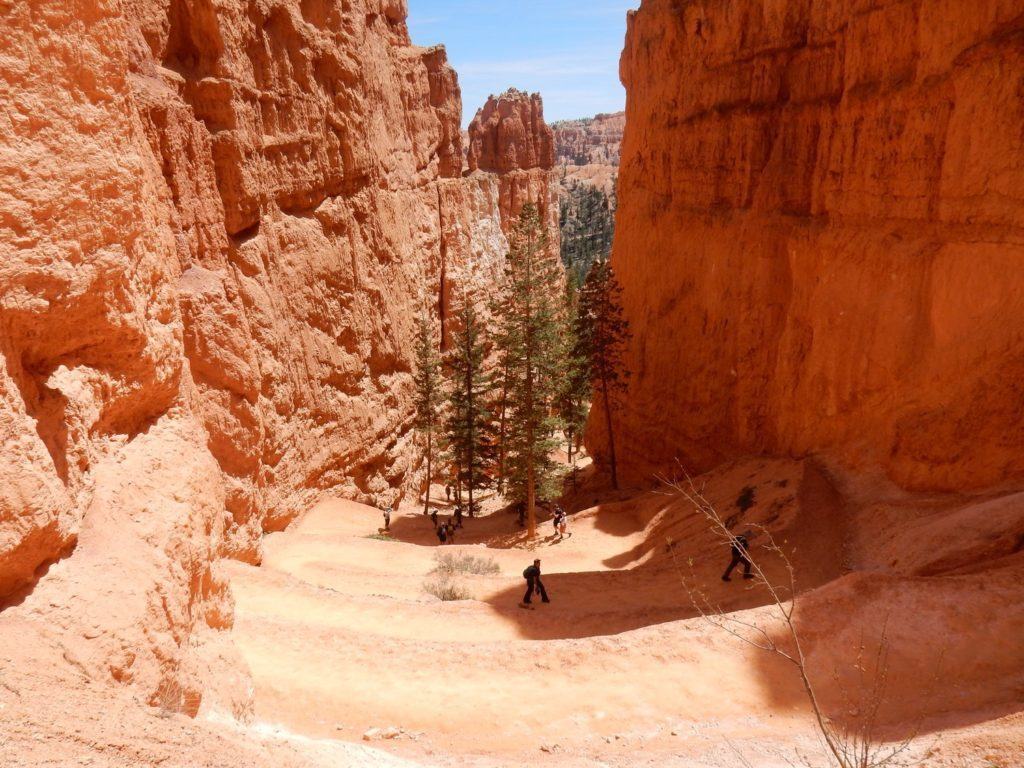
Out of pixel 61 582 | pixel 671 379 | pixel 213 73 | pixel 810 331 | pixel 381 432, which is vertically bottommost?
pixel 381 432

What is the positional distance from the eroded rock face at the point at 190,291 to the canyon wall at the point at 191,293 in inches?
1.3

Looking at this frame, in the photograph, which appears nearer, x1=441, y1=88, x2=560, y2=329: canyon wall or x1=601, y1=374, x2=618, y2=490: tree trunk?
x1=601, y1=374, x2=618, y2=490: tree trunk

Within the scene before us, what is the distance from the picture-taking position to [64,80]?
6445mm

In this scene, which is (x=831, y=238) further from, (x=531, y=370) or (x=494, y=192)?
(x=494, y=192)

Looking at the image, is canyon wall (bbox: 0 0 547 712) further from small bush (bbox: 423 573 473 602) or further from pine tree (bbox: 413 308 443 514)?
small bush (bbox: 423 573 473 602)

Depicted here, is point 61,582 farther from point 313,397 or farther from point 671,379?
point 671,379

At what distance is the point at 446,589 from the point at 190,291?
8.19 meters

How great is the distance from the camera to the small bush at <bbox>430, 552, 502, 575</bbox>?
17062 millimetres

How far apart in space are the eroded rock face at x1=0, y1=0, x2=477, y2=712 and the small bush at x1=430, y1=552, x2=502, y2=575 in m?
4.45

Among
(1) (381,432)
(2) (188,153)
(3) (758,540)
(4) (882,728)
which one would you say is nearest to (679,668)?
(4) (882,728)

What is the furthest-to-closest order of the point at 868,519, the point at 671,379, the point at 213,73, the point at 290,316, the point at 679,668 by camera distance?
the point at 671,379 < the point at 290,316 < the point at 213,73 < the point at 868,519 < the point at 679,668

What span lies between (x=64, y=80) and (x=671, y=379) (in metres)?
19.6

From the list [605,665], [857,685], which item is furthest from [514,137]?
[857,685]

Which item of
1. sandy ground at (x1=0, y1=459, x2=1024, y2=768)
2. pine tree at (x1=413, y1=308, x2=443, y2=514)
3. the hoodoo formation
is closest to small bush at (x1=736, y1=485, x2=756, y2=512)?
the hoodoo formation
